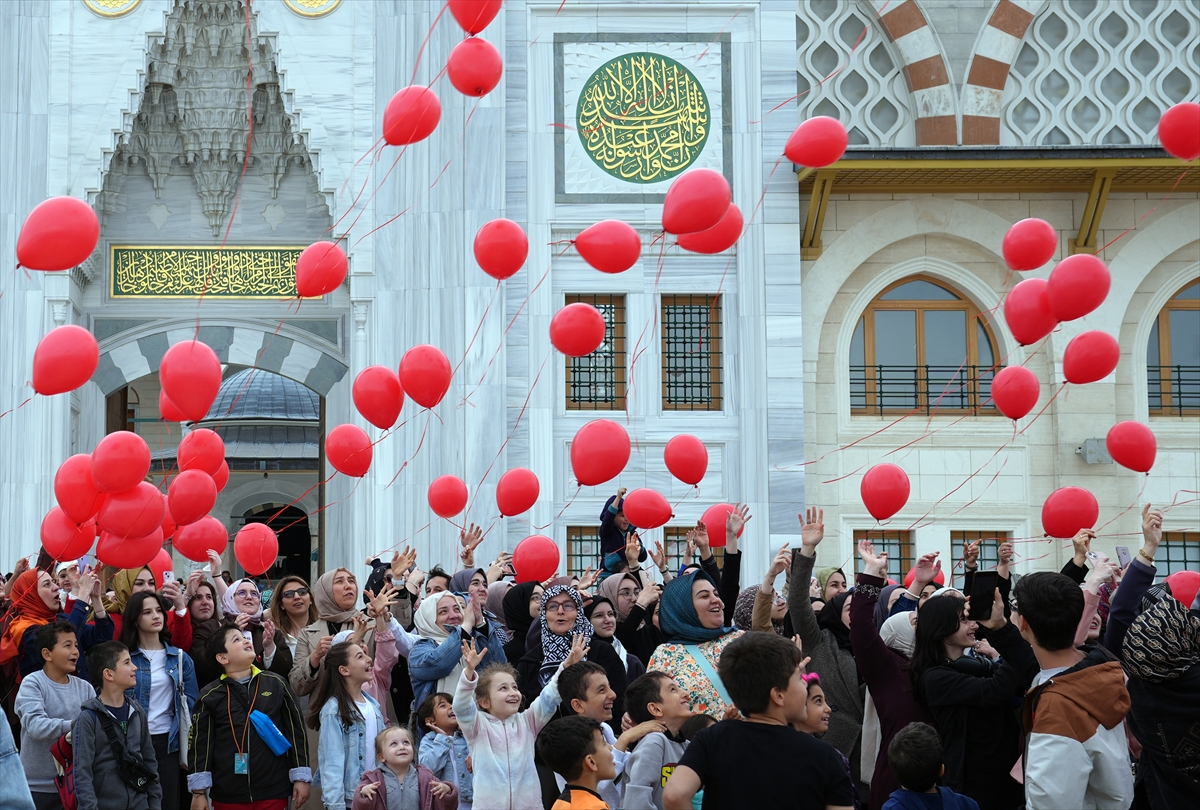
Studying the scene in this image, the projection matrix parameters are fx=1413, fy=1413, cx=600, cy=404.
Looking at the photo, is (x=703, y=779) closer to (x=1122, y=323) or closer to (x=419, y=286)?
(x=419, y=286)

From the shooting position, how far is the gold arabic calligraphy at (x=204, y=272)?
14523 mm

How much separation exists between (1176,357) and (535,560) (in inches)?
334

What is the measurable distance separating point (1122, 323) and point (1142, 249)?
772mm

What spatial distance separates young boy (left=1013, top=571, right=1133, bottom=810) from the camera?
419 centimetres

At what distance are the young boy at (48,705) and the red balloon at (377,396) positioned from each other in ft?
11.9

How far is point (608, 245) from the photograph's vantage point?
9.23 metres

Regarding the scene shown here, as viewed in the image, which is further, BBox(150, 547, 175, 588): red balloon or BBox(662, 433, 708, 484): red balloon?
BBox(662, 433, 708, 484): red balloon

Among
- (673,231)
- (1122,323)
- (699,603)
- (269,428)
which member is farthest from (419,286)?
(269,428)

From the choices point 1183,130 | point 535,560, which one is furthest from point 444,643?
point 1183,130

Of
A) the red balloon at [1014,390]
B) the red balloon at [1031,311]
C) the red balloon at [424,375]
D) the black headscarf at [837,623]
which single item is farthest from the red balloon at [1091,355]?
the red balloon at [424,375]

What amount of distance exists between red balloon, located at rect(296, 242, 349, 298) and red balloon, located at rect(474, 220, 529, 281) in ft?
3.19

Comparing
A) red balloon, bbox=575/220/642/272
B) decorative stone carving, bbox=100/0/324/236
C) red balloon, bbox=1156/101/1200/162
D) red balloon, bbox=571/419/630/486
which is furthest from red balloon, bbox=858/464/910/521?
decorative stone carving, bbox=100/0/324/236

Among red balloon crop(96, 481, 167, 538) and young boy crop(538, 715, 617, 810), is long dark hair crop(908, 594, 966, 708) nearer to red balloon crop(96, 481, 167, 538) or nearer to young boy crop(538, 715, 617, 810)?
young boy crop(538, 715, 617, 810)

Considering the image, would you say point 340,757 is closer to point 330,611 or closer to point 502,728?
point 502,728
